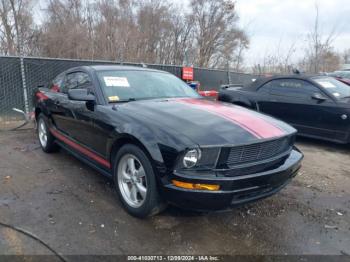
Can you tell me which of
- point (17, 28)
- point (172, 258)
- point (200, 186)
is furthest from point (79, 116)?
point (17, 28)

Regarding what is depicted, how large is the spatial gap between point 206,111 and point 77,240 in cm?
175

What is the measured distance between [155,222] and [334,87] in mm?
4997

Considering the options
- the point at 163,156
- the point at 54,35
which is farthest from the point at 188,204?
the point at 54,35

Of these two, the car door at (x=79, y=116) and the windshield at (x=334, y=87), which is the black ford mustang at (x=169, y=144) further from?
the windshield at (x=334, y=87)

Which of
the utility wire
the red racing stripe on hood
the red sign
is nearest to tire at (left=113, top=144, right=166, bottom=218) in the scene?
the utility wire

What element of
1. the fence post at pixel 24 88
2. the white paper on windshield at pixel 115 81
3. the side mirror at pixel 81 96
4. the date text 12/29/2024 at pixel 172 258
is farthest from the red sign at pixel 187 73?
the date text 12/29/2024 at pixel 172 258

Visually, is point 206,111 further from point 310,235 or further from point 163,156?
point 310,235

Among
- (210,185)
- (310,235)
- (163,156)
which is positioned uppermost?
(163,156)

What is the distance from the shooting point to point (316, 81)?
241 inches

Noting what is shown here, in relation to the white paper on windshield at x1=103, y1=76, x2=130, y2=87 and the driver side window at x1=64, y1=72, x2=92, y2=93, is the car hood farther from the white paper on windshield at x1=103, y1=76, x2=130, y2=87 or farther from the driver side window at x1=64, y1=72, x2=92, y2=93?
the driver side window at x1=64, y1=72, x2=92, y2=93

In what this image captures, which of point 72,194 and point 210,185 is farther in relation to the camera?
point 72,194

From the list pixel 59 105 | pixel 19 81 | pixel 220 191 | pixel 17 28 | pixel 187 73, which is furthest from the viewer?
pixel 17 28

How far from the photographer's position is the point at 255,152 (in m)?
2.71

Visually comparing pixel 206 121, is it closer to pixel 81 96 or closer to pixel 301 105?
pixel 81 96
